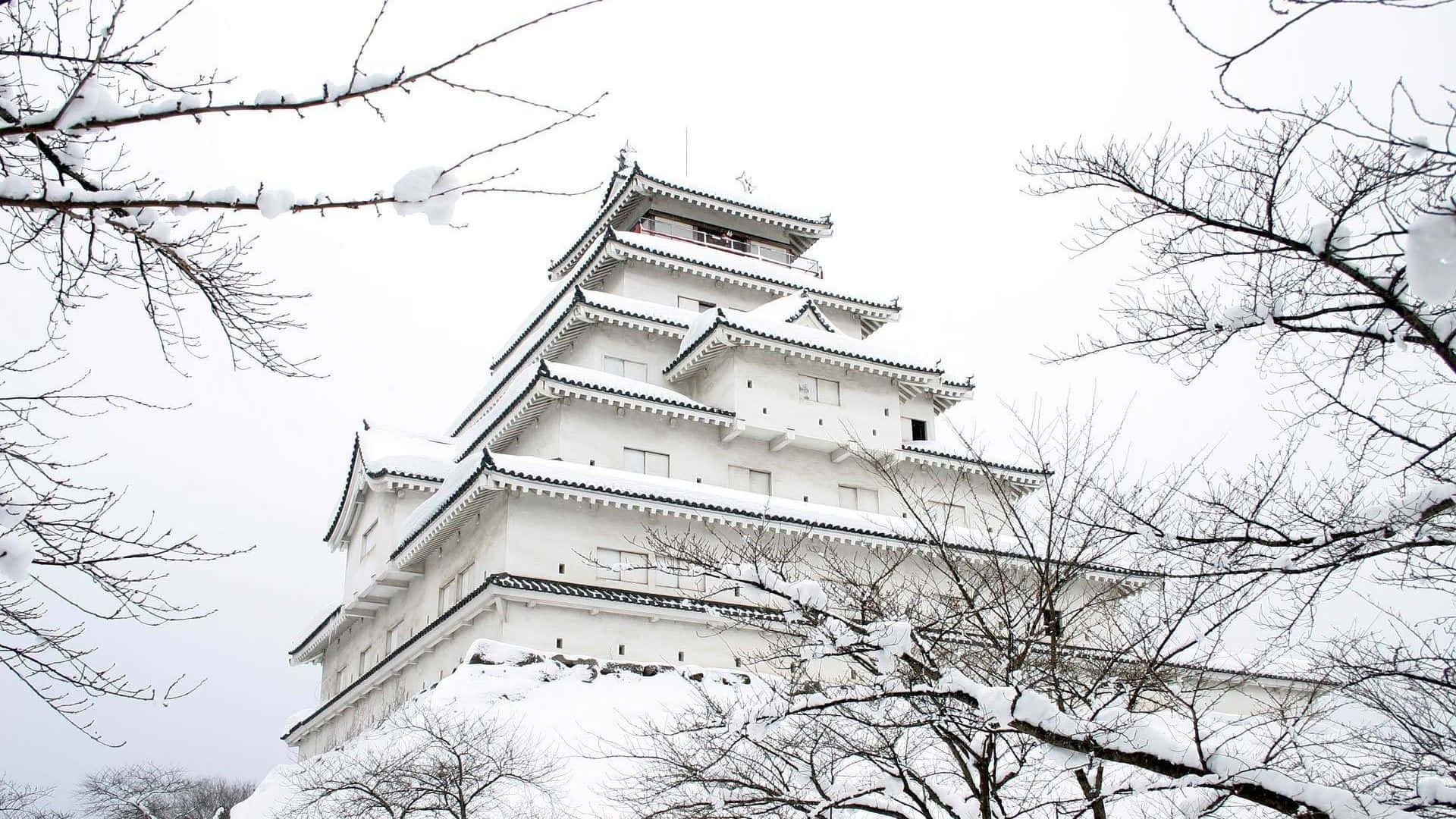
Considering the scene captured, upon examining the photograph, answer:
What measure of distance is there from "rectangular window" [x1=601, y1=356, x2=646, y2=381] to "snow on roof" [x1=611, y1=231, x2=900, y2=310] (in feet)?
13.7

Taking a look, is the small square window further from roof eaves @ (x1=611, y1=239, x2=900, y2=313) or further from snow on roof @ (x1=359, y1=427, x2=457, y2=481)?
snow on roof @ (x1=359, y1=427, x2=457, y2=481)

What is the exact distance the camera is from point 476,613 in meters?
25.8

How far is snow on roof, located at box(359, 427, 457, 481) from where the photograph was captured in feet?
107

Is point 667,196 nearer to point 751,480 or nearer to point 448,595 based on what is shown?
point 751,480

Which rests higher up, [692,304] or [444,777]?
[692,304]

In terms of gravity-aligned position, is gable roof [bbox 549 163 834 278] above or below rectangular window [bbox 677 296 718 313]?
above

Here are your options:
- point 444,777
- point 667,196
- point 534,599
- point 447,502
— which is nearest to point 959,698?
point 444,777

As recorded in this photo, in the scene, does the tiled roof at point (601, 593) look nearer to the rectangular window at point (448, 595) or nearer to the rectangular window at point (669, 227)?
the rectangular window at point (448, 595)

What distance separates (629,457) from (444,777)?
1473 cm

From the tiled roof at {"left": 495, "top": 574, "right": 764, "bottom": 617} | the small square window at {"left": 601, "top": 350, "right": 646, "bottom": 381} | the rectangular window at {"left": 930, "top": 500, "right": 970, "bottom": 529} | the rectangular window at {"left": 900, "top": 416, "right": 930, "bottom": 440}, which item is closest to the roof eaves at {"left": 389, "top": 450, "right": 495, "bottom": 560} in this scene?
the tiled roof at {"left": 495, "top": 574, "right": 764, "bottom": 617}

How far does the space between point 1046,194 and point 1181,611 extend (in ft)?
15.3

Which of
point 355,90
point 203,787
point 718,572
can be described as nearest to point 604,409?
point 718,572

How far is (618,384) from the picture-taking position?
30.6 meters

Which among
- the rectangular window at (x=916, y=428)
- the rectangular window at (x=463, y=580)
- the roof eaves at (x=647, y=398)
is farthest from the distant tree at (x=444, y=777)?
the rectangular window at (x=916, y=428)
